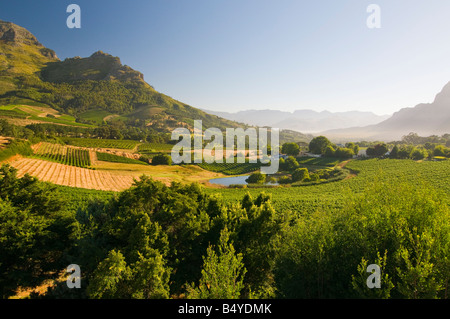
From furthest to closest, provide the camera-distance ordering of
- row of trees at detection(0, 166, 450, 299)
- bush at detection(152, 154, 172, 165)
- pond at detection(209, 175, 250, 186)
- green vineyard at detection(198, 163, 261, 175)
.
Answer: green vineyard at detection(198, 163, 261, 175)
bush at detection(152, 154, 172, 165)
pond at detection(209, 175, 250, 186)
row of trees at detection(0, 166, 450, 299)

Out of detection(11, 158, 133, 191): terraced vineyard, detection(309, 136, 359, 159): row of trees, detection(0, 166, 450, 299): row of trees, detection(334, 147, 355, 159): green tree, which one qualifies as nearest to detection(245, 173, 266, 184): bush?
detection(11, 158, 133, 191): terraced vineyard

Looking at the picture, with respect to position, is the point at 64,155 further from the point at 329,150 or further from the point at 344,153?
the point at 344,153

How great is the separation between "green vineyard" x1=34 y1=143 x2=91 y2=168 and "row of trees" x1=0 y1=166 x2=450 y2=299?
64545 mm

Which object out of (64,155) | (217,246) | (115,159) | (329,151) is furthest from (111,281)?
(329,151)

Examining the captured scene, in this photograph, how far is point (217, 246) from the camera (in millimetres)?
17234

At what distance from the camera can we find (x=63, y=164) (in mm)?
71375

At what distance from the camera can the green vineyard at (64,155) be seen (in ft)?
244

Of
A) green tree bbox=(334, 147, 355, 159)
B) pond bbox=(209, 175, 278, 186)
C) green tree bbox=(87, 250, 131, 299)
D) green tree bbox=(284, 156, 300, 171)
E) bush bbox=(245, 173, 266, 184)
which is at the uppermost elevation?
green tree bbox=(334, 147, 355, 159)

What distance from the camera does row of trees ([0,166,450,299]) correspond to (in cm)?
1123

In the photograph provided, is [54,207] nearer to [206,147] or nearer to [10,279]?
[10,279]

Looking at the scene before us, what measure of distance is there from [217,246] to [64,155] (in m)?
91.8

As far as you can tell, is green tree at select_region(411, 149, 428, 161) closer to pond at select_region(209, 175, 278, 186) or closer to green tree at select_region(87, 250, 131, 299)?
pond at select_region(209, 175, 278, 186)
